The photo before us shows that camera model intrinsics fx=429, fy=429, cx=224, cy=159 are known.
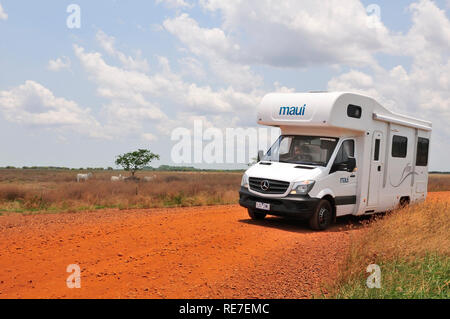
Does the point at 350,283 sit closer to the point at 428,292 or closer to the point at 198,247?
the point at 428,292

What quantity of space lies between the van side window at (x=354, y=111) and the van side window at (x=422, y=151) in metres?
4.33

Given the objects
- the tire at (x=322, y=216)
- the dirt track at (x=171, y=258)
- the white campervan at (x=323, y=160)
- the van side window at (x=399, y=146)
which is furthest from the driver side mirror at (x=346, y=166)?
the van side window at (x=399, y=146)

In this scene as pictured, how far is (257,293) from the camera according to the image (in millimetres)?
6074

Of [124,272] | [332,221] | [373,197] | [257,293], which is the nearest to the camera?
[257,293]

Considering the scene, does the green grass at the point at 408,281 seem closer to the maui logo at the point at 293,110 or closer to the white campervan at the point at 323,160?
the white campervan at the point at 323,160

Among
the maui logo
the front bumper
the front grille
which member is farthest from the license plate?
the maui logo

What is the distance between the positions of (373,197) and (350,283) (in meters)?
6.77

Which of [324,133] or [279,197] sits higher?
[324,133]

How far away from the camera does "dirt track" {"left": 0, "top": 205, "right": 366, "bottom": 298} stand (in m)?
6.13

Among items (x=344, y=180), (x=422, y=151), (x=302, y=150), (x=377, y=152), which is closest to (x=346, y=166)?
(x=344, y=180)

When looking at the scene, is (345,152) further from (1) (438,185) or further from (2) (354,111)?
(1) (438,185)

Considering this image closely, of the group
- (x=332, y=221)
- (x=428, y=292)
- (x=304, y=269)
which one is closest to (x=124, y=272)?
(x=304, y=269)

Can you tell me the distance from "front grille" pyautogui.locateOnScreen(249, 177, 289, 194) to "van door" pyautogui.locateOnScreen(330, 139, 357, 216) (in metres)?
1.34

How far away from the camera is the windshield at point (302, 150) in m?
11.1
